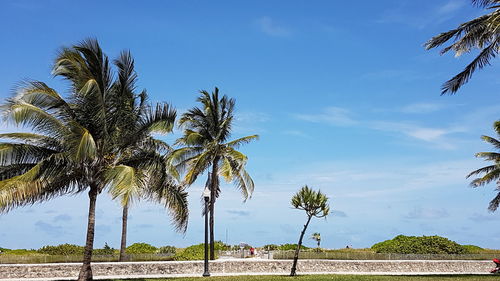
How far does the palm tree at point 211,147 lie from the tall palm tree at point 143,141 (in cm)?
920

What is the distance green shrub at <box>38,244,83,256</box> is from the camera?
106 ft

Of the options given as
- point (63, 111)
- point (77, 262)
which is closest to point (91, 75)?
point (63, 111)

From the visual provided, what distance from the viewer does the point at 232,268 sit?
2809 cm

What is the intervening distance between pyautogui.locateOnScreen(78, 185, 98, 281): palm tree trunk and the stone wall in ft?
14.5

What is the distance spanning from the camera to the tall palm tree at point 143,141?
21594 mm

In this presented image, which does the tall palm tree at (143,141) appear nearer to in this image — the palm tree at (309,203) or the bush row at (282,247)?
the palm tree at (309,203)

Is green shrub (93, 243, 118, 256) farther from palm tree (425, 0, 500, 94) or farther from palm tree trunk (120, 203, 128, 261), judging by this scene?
palm tree (425, 0, 500, 94)

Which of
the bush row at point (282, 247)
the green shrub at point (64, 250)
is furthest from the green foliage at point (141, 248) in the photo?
the bush row at point (282, 247)

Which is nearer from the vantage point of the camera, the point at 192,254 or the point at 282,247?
the point at 192,254

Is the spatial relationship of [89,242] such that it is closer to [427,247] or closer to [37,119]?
[37,119]

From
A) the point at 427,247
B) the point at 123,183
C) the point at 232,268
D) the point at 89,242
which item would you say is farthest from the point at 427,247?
the point at 123,183

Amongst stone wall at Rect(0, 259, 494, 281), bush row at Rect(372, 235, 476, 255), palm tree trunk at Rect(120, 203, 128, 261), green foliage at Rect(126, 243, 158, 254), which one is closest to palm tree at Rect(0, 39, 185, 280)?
stone wall at Rect(0, 259, 494, 281)

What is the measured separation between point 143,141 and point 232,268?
9.85 metres

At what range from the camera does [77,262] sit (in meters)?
28.3
